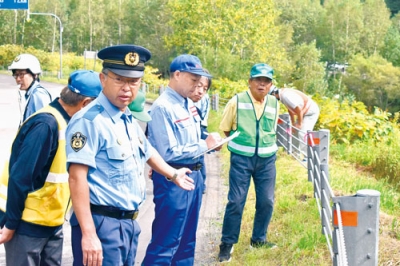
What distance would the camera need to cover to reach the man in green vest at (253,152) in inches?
229

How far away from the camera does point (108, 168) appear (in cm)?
326

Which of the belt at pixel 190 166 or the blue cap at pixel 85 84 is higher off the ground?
the blue cap at pixel 85 84

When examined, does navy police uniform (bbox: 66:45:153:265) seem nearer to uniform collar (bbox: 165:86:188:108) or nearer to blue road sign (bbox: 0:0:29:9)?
uniform collar (bbox: 165:86:188:108)

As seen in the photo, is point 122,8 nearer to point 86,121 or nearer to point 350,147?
point 350,147

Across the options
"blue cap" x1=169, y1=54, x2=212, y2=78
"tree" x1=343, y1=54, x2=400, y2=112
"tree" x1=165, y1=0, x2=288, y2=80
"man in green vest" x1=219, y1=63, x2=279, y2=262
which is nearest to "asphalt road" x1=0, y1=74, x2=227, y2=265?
"man in green vest" x1=219, y1=63, x2=279, y2=262

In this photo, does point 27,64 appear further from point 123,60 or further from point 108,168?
point 108,168

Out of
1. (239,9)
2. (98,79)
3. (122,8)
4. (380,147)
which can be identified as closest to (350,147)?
(380,147)

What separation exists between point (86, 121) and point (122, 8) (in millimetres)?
83012

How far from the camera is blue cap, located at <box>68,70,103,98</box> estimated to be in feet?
12.0

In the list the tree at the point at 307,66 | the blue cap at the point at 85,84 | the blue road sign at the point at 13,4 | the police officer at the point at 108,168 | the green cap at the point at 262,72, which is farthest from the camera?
the tree at the point at 307,66

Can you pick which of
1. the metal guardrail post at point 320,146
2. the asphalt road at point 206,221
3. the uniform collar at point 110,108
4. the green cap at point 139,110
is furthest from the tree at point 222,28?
the uniform collar at point 110,108

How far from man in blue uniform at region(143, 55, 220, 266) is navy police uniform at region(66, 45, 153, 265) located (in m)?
1.24

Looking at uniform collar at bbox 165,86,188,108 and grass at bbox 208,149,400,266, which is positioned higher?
uniform collar at bbox 165,86,188,108

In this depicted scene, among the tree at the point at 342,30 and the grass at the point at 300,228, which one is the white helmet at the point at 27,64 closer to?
the grass at the point at 300,228
